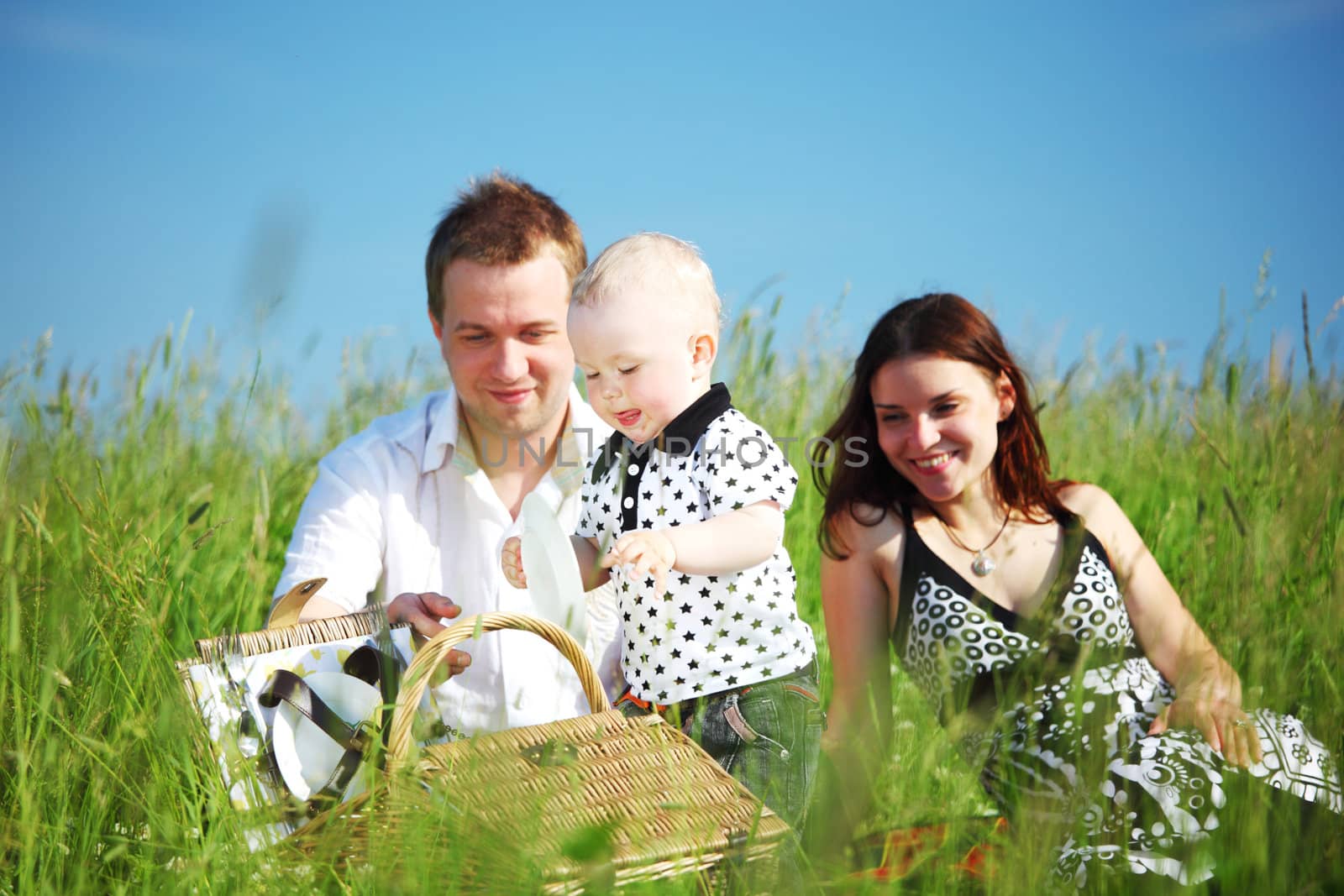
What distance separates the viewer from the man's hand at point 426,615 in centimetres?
251

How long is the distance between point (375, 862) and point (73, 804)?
79 centimetres

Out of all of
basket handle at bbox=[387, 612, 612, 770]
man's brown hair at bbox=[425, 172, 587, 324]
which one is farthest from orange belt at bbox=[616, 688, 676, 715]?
man's brown hair at bbox=[425, 172, 587, 324]

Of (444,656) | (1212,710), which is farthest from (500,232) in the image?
(1212,710)

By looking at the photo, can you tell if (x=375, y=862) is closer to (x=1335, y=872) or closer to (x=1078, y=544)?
(x=1335, y=872)

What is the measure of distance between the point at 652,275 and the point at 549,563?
663mm

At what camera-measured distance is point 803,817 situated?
2.26 meters

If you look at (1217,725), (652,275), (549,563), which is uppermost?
(652,275)

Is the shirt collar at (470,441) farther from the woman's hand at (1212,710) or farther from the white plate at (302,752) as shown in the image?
the woman's hand at (1212,710)

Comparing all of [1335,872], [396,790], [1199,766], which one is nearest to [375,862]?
[396,790]

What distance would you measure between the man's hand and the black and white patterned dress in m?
1.08

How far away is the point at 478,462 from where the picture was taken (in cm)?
323

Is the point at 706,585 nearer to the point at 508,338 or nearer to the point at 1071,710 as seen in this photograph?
the point at 1071,710

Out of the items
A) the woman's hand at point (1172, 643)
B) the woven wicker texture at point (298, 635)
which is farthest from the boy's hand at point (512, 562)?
the woman's hand at point (1172, 643)

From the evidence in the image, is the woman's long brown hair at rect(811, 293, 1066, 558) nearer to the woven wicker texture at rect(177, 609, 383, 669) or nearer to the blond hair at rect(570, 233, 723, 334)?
the blond hair at rect(570, 233, 723, 334)
